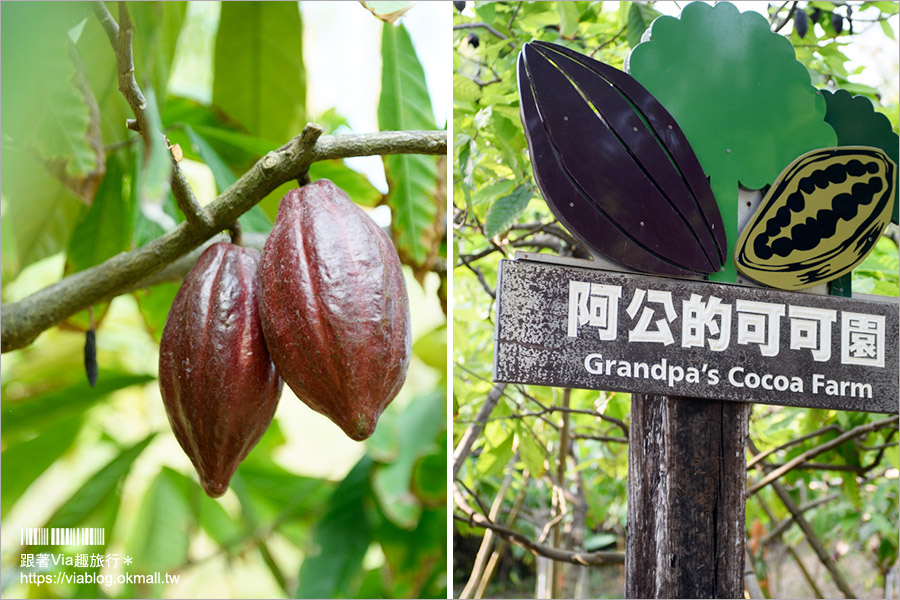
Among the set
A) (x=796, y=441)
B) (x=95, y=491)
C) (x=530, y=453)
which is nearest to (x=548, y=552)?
(x=530, y=453)

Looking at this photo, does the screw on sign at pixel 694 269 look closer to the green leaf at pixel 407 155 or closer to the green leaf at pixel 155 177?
the green leaf at pixel 407 155

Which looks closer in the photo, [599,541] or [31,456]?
[31,456]

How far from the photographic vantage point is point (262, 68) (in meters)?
1.01

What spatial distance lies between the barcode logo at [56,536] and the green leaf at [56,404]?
0.13 m

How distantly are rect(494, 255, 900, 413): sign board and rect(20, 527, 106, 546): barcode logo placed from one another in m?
0.58

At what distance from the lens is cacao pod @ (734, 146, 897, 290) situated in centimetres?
103

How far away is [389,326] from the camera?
53 cm

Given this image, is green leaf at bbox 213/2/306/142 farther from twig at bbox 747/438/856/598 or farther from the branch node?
twig at bbox 747/438/856/598

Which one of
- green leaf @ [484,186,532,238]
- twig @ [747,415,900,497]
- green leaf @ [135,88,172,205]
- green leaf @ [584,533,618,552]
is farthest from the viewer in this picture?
green leaf @ [584,533,618,552]

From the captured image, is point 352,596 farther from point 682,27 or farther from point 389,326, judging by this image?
point 682,27

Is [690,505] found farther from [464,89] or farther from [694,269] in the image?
[464,89]

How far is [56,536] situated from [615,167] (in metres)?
0.85

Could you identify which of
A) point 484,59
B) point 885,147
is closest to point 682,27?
point 885,147

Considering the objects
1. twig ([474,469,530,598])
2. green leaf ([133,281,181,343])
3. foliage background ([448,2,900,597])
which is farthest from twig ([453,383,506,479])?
green leaf ([133,281,181,343])
